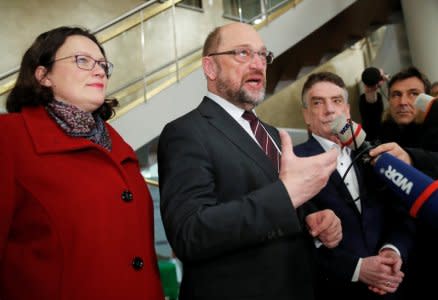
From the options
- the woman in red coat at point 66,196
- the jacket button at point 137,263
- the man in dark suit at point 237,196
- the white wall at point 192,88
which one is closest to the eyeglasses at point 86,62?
the woman in red coat at point 66,196

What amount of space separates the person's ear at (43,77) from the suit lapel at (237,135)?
0.59 metres

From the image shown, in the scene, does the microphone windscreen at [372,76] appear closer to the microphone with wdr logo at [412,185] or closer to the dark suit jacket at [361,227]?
the dark suit jacket at [361,227]

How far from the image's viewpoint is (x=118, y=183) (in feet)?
4.67

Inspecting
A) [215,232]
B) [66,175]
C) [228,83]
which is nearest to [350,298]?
[215,232]

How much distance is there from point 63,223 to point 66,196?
9cm

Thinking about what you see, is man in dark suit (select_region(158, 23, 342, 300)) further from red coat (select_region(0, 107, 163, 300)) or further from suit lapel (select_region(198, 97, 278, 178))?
red coat (select_region(0, 107, 163, 300))

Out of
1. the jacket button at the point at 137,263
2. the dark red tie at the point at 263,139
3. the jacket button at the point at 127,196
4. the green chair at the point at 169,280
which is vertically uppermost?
the dark red tie at the point at 263,139

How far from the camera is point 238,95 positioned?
5.29ft

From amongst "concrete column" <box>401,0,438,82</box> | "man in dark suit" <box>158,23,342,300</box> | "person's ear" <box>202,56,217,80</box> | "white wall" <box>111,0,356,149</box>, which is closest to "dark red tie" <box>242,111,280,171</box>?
"man in dark suit" <box>158,23,342,300</box>

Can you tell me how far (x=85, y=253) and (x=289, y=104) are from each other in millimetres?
6372

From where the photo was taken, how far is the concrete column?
198 inches

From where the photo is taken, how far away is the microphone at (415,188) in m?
1.01

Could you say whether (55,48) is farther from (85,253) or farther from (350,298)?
(350,298)

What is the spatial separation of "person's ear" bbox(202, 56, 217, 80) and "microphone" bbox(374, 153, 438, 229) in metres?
0.80
